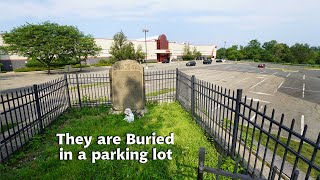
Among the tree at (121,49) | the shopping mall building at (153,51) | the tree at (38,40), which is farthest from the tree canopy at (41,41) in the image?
the shopping mall building at (153,51)

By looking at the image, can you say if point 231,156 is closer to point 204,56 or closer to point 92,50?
point 92,50

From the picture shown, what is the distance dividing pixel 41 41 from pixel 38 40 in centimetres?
39

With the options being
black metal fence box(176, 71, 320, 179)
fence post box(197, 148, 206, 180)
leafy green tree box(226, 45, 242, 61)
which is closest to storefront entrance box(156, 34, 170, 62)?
leafy green tree box(226, 45, 242, 61)

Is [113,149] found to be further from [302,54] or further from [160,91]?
[302,54]

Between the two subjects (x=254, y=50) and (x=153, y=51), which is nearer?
(x=153, y=51)

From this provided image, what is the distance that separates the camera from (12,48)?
90.9 feet

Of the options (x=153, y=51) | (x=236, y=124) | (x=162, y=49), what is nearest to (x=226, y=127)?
(x=236, y=124)

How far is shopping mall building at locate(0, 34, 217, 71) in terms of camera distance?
1554 inches

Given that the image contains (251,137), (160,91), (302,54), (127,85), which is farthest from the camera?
(302,54)

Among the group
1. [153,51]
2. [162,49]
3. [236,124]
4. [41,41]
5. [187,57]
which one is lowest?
[236,124]

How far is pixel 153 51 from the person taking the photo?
63531 mm

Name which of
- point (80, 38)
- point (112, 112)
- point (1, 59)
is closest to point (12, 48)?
point (80, 38)

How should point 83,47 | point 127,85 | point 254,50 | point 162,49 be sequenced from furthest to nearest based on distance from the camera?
1. point 254,50
2. point 162,49
3. point 83,47
4. point 127,85

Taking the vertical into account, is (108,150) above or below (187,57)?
below
